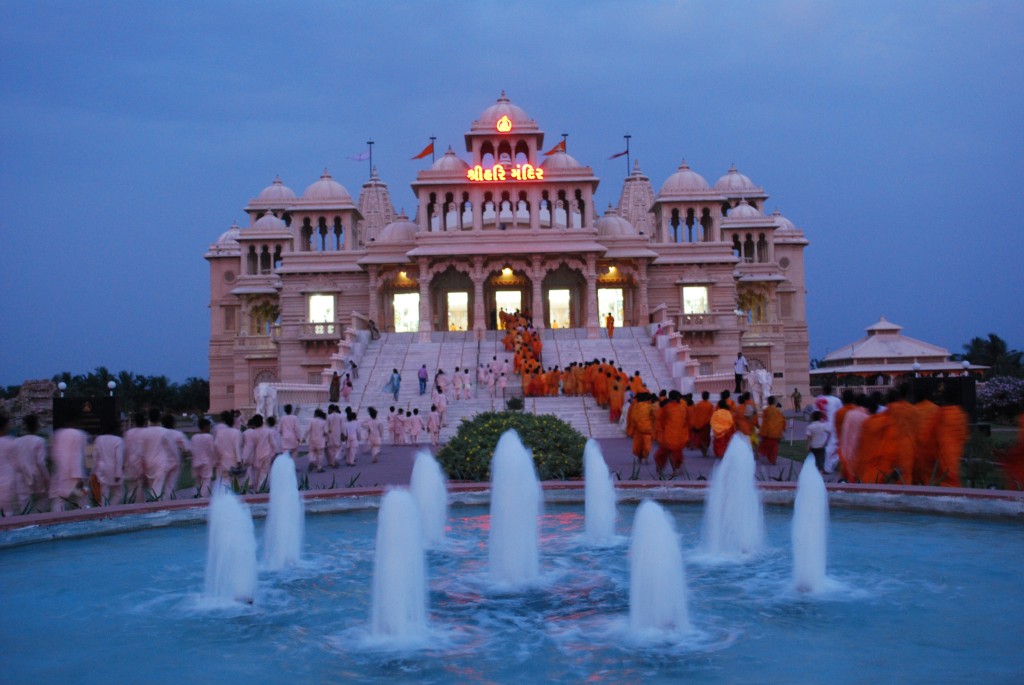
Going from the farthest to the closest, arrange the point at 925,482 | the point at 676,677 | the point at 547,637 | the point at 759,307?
the point at 759,307 → the point at 925,482 → the point at 547,637 → the point at 676,677

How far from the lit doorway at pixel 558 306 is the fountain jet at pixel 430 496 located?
33.2 m

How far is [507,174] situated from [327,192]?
11996mm

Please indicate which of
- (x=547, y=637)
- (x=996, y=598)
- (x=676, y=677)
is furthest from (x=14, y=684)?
(x=996, y=598)

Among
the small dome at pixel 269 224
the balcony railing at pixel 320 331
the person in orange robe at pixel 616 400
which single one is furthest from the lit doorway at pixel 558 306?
the person in orange robe at pixel 616 400

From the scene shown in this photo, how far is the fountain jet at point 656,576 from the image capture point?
658cm

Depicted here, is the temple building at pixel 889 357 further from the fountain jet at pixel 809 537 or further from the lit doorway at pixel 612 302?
the fountain jet at pixel 809 537

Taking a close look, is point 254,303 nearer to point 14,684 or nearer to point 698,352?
point 698,352

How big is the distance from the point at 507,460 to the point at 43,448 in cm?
613

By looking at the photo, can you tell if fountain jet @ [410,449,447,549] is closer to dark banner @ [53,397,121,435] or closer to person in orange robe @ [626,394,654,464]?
person in orange robe @ [626,394,654,464]

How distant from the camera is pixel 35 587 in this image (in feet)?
28.2

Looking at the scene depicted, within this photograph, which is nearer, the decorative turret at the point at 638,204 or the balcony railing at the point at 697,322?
the balcony railing at the point at 697,322

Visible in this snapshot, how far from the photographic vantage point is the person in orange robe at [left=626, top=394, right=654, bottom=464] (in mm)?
17234

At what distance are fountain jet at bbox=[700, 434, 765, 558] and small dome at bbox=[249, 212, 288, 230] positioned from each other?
150 feet

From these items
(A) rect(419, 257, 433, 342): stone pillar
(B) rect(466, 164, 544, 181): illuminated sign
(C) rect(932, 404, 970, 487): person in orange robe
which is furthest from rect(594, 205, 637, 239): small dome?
(C) rect(932, 404, 970, 487): person in orange robe
